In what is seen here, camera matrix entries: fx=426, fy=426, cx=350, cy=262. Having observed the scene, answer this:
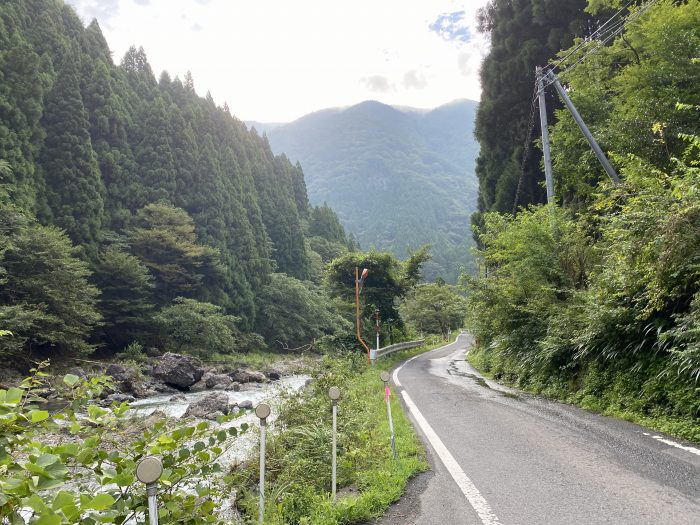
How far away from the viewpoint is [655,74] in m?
11.7

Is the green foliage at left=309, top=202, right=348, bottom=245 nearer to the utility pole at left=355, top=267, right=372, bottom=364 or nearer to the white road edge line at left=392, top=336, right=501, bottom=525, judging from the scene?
the utility pole at left=355, top=267, right=372, bottom=364

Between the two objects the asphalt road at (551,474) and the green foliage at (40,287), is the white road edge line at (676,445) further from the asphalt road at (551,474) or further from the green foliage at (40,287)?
the green foliage at (40,287)

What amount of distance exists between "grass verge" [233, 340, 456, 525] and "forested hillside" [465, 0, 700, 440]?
13.0 feet

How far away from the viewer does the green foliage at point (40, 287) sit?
23.7m

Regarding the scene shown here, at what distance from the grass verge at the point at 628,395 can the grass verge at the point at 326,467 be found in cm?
354

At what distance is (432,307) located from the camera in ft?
201

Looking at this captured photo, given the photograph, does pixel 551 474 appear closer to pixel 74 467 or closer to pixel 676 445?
pixel 676 445

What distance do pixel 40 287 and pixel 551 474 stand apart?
28004 millimetres

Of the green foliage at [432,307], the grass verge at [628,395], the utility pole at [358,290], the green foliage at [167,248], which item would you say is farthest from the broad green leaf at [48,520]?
the green foliage at [432,307]

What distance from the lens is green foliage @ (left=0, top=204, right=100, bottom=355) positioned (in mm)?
23672

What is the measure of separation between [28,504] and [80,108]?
148 feet

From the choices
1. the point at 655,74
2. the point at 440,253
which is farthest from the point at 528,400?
the point at 440,253

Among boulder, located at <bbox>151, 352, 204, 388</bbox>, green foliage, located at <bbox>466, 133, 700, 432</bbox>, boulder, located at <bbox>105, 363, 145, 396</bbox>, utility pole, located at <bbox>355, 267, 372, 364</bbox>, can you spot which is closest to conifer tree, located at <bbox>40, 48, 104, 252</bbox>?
boulder, located at <bbox>105, 363, 145, 396</bbox>

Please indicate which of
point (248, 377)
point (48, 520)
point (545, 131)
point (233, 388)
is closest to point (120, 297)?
point (248, 377)
